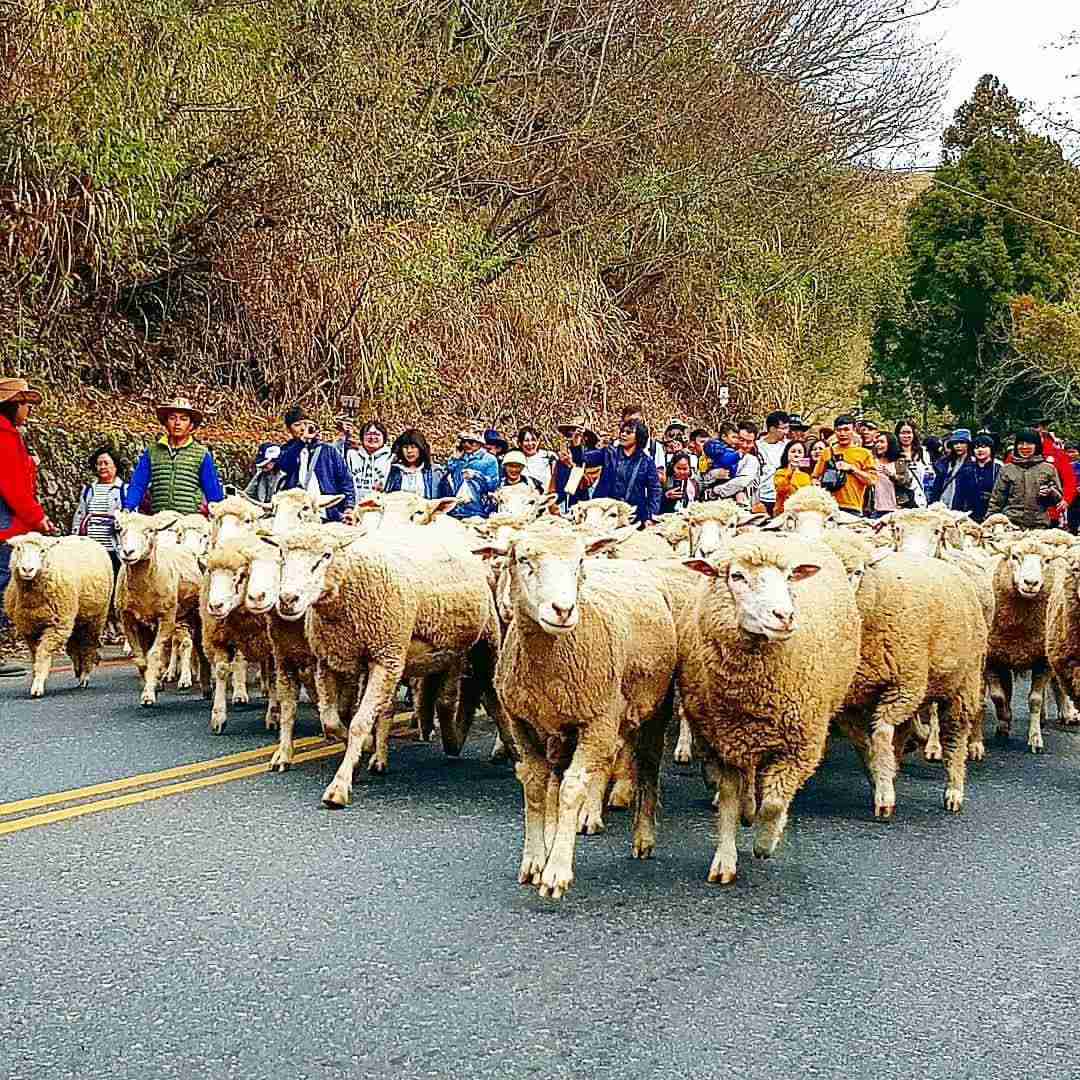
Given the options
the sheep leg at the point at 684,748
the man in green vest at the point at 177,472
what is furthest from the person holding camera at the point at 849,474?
the man in green vest at the point at 177,472

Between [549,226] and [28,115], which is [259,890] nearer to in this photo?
[28,115]

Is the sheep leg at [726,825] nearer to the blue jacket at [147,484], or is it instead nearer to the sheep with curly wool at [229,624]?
the sheep with curly wool at [229,624]

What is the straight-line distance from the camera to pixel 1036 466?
13.6 meters

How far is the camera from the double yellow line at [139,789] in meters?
6.96

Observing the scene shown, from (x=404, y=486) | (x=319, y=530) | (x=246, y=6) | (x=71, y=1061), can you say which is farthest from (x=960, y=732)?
(x=246, y=6)

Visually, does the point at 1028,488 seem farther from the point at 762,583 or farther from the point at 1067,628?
the point at 762,583

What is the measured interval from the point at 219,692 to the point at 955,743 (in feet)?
14.9

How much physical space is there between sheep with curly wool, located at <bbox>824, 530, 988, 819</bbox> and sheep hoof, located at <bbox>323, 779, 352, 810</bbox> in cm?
260

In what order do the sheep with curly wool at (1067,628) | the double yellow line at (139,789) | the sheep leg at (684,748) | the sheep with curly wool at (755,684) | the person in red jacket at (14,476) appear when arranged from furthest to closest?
the person in red jacket at (14,476)
the sheep leg at (684,748)
the sheep with curly wool at (1067,628)
the double yellow line at (139,789)
the sheep with curly wool at (755,684)

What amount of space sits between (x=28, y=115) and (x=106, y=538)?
16.9 ft

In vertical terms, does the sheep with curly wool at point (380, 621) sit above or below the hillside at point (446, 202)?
below

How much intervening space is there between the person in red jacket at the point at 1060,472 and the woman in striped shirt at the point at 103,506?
8650 millimetres

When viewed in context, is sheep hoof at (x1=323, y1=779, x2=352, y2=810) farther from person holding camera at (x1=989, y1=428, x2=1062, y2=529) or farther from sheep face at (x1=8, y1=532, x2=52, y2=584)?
person holding camera at (x1=989, y1=428, x2=1062, y2=529)

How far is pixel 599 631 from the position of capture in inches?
246
